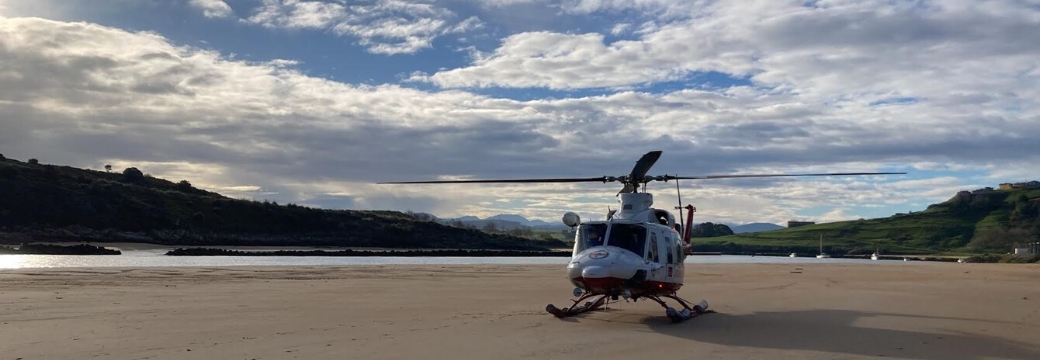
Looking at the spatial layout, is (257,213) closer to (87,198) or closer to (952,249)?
(87,198)

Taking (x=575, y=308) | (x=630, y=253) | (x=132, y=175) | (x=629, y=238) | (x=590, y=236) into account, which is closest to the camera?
(x=630, y=253)

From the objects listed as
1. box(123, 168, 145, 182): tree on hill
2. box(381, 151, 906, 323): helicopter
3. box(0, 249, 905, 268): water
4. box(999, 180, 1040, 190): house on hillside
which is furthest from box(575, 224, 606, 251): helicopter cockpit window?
box(999, 180, 1040, 190): house on hillside

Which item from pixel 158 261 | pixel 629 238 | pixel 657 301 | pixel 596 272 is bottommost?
pixel 158 261

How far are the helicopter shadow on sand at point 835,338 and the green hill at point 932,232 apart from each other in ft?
310

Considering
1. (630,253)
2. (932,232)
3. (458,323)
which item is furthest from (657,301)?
(932,232)

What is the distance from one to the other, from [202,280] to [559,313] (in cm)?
1368

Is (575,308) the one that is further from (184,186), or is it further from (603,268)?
(184,186)

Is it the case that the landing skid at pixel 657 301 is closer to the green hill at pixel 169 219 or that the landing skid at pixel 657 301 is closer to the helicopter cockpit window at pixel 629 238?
the helicopter cockpit window at pixel 629 238

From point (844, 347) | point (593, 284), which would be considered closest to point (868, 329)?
point (844, 347)

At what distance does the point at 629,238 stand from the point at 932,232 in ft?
381

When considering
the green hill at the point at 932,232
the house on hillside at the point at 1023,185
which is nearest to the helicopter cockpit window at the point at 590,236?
the green hill at the point at 932,232

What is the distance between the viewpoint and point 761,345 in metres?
12.6

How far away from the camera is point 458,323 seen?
1469 cm

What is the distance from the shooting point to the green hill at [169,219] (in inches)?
2493
